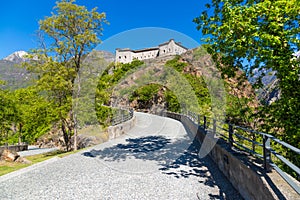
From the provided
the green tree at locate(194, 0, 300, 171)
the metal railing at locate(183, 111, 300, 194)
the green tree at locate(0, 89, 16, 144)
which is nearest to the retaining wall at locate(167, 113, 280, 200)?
the metal railing at locate(183, 111, 300, 194)

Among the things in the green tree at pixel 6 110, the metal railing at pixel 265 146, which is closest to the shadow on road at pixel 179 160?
the metal railing at pixel 265 146

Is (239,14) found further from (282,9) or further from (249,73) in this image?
(249,73)

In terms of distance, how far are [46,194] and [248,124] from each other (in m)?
7.14

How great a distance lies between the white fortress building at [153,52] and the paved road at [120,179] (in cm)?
8298

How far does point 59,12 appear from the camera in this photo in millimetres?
15500

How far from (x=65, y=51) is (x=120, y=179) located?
43.1ft

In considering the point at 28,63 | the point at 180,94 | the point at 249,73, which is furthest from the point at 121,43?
the point at 180,94

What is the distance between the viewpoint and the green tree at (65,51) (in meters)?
15.0

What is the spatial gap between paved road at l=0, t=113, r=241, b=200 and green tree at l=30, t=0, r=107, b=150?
25.8 feet

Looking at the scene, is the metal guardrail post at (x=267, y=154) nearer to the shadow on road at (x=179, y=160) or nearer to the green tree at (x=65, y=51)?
the shadow on road at (x=179, y=160)

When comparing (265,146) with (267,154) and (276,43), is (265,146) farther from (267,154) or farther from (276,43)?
(276,43)

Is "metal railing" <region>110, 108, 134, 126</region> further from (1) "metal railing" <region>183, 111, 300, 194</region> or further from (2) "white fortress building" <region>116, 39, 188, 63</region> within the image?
(2) "white fortress building" <region>116, 39, 188, 63</region>

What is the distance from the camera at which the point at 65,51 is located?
15.9 meters

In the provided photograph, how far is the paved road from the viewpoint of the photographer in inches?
191
